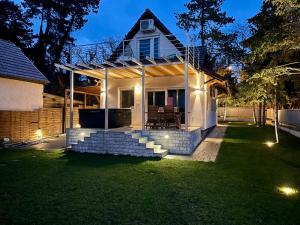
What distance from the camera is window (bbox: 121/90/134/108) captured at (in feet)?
47.9

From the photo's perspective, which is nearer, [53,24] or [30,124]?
[30,124]

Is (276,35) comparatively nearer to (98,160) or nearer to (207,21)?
(98,160)

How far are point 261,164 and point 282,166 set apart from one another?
1.91 ft

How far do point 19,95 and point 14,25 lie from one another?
591 inches

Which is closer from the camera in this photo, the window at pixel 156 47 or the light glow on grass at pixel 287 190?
the light glow on grass at pixel 287 190

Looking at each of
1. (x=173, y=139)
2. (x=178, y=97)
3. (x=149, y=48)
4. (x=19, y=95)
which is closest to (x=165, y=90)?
(x=178, y=97)

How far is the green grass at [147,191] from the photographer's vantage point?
3967mm

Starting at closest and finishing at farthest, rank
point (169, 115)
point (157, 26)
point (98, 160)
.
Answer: point (98, 160)
point (169, 115)
point (157, 26)

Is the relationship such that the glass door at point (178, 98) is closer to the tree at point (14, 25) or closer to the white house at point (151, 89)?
the white house at point (151, 89)

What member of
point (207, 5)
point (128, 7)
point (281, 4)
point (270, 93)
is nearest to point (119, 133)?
point (281, 4)

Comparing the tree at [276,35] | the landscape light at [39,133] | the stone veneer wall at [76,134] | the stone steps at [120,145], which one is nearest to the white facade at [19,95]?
the landscape light at [39,133]

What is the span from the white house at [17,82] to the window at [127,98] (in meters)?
5.24

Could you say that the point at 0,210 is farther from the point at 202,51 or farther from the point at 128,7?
the point at 128,7

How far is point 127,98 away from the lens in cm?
1471
